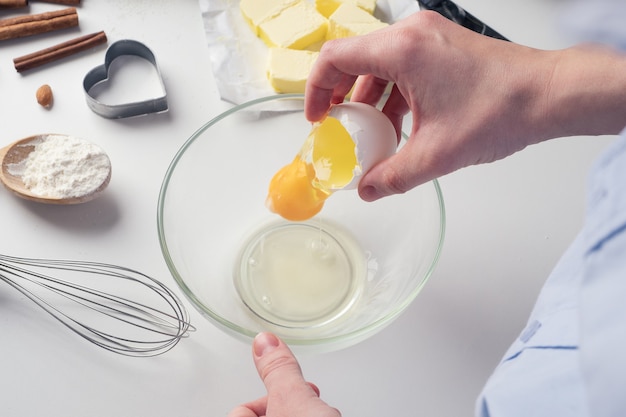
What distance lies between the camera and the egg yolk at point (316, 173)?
764 mm

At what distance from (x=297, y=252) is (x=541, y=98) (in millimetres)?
455

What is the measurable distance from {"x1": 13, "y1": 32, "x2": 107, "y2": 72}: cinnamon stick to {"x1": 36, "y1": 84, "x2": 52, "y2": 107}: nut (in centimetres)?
6

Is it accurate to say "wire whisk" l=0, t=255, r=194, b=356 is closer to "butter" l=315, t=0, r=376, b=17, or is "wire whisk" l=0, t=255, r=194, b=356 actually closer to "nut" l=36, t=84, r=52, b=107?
"nut" l=36, t=84, r=52, b=107

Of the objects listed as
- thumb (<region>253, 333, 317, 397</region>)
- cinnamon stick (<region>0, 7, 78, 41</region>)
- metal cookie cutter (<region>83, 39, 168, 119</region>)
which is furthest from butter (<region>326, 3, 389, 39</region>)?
thumb (<region>253, 333, 317, 397</region>)

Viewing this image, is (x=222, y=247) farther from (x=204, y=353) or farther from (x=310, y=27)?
(x=310, y=27)

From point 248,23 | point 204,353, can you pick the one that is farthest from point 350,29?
point 204,353

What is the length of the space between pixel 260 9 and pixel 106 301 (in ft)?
2.06

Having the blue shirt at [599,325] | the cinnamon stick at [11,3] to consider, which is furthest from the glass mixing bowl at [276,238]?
the cinnamon stick at [11,3]

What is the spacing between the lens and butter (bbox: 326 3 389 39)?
44.2 inches

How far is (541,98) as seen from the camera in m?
0.70

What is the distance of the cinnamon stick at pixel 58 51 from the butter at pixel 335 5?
0.42m

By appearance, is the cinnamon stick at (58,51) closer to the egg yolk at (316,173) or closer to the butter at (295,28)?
the butter at (295,28)

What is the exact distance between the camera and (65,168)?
0.93 metres

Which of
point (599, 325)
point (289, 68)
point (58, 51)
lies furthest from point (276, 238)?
point (599, 325)
